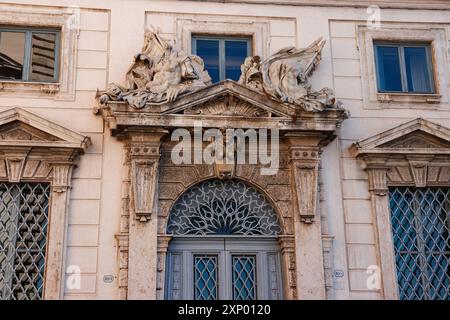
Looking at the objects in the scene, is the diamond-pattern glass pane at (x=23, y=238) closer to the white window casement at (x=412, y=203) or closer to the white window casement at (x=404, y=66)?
the white window casement at (x=412, y=203)

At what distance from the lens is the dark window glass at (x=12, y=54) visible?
1172 centimetres

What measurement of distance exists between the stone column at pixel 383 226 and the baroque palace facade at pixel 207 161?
1.3 inches

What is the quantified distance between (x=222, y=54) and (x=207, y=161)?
2.08 metres

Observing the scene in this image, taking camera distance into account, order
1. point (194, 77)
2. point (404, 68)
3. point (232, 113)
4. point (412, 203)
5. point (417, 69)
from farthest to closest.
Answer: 1. point (417, 69)
2. point (404, 68)
3. point (412, 203)
4. point (194, 77)
5. point (232, 113)

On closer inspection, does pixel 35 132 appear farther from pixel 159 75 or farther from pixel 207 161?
pixel 207 161

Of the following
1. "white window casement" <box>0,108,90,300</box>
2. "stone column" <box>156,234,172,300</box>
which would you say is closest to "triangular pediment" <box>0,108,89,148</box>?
"white window casement" <box>0,108,90,300</box>

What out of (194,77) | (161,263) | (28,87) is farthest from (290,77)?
(28,87)

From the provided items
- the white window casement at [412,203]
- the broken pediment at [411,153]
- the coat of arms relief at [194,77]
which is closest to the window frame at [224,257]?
the white window casement at [412,203]

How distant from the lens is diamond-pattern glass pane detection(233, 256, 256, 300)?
11094 millimetres

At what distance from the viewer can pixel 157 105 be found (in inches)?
440

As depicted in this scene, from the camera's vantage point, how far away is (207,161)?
1148 cm

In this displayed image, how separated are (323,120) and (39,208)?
4.81m

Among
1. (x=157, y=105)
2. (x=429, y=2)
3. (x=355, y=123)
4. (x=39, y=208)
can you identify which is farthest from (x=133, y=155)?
(x=429, y=2)

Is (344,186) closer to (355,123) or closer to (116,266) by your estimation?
(355,123)
